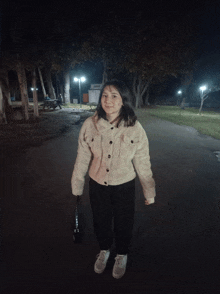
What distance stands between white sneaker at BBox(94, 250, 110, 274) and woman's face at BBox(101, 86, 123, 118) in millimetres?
1656

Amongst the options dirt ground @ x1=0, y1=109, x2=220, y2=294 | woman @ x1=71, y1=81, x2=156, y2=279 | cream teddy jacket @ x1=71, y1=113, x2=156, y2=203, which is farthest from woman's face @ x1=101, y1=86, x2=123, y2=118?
dirt ground @ x1=0, y1=109, x2=220, y2=294

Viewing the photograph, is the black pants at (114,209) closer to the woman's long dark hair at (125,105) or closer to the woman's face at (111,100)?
the woman's long dark hair at (125,105)

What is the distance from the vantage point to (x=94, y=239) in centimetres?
307

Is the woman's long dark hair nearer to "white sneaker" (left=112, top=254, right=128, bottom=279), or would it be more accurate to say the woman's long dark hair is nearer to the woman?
the woman

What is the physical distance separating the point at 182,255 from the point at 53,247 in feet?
5.39

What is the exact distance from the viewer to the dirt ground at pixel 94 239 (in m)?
2.35

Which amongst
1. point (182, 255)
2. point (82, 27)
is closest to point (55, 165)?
point (182, 255)

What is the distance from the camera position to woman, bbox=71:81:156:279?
7.37 feet

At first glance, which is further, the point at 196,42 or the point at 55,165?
the point at 196,42

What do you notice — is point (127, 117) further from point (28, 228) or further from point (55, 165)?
point (55, 165)

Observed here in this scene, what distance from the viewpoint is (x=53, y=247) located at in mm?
2877

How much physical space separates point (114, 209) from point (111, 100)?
1.20 metres

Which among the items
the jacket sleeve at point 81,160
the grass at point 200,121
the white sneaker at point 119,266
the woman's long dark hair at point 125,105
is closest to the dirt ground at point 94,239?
the white sneaker at point 119,266

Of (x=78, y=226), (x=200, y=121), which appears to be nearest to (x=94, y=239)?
(x=78, y=226)
